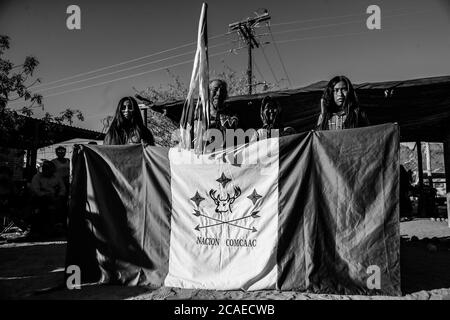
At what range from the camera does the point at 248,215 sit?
3.20 meters

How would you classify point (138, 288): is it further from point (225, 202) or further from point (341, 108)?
point (341, 108)

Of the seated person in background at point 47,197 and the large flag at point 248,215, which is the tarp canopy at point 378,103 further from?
the seated person in background at point 47,197

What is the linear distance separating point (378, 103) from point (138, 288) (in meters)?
5.45

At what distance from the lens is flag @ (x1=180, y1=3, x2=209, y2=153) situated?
3.36 meters

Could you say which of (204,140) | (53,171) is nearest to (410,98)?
(204,140)

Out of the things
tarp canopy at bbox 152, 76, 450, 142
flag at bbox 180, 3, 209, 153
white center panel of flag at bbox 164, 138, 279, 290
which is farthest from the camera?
tarp canopy at bbox 152, 76, 450, 142

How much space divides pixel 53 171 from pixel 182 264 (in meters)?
5.29

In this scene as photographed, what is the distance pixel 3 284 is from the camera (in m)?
3.44

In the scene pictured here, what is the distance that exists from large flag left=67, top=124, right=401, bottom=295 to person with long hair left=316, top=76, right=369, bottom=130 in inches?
22.7

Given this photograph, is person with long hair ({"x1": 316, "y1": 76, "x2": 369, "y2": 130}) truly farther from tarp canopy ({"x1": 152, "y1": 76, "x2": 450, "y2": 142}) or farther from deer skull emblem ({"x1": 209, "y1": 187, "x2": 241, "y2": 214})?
tarp canopy ({"x1": 152, "y1": 76, "x2": 450, "y2": 142})

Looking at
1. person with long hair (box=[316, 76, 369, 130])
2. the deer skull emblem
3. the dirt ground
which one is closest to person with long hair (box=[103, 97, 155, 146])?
the deer skull emblem

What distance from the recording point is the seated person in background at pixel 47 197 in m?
6.62

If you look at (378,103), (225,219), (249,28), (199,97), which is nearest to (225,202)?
(225,219)
